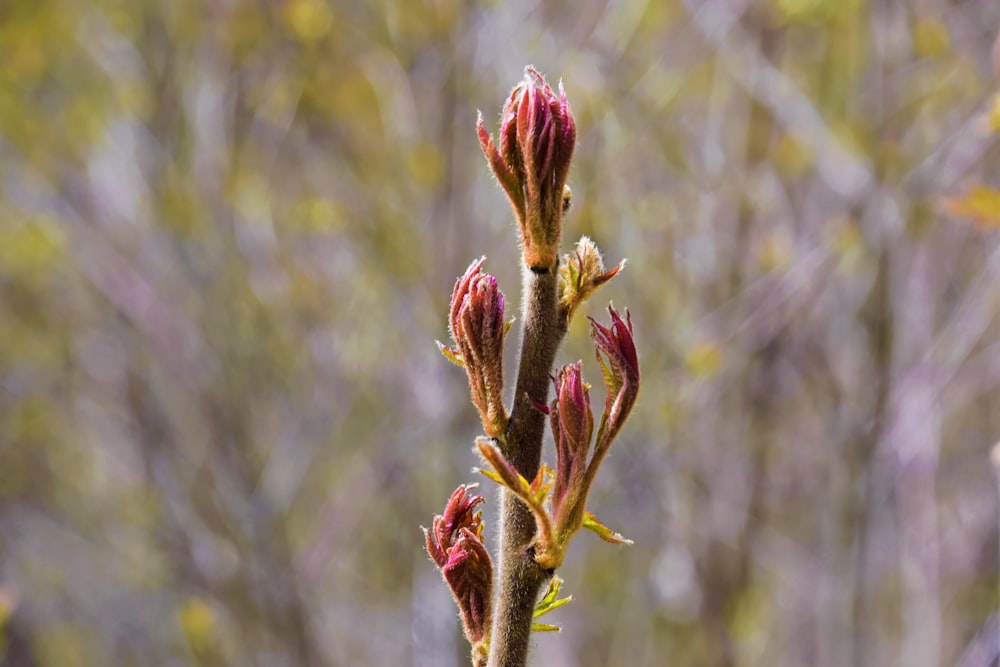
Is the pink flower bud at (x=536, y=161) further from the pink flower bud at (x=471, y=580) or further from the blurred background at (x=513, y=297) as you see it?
the blurred background at (x=513, y=297)

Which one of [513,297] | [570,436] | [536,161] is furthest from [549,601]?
[513,297]

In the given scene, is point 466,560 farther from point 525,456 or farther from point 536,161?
point 536,161

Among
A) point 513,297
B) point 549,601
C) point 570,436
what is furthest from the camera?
point 513,297

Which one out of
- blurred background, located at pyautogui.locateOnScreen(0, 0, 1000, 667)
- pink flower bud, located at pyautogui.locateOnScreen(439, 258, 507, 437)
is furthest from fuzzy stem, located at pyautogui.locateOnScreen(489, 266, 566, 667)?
blurred background, located at pyautogui.locateOnScreen(0, 0, 1000, 667)

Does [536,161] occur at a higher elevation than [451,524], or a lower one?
higher

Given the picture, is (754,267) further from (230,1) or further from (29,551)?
(29,551)

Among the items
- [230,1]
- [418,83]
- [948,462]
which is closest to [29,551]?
[230,1]

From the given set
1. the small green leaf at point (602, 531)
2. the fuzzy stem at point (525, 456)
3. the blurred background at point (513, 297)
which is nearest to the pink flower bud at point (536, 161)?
the fuzzy stem at point (525, 456)
